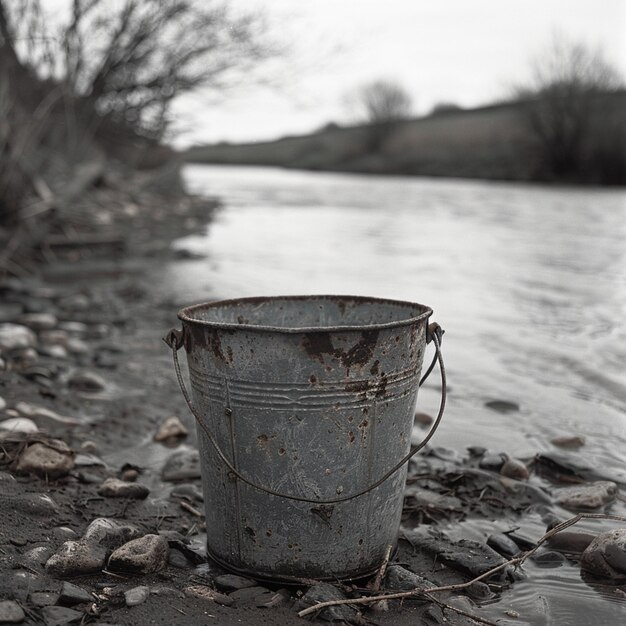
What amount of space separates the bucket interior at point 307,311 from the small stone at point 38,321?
9.49 feet

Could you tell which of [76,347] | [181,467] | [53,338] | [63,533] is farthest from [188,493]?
[53,338]

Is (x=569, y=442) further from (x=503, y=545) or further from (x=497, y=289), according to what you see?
(x=497, y=289)

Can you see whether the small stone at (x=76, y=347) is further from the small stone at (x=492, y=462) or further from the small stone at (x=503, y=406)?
the small stone at (x=492, y=462)

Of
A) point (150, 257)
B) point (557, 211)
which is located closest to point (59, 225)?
point (150, 257)

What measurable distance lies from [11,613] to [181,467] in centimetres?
129

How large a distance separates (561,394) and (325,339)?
9.04 ft

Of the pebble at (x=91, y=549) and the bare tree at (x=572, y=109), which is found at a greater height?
the bare tree at (x=572, y=109)

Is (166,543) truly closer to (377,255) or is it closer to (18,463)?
(18,463)

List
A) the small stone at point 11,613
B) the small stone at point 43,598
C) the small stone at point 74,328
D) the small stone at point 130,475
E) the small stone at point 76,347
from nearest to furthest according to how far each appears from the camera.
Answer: the small stone at point 11,613 → the small stone at point 43,598 → the small stone at point 130,475 → the small stone at point 76,347 → the small stone at point 74,328

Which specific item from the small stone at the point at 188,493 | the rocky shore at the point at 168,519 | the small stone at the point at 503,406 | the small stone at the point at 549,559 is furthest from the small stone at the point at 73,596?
the small stone at the point at 503,406

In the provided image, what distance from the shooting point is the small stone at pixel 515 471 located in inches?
126

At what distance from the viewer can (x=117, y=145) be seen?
1628 cm

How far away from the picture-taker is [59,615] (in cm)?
196

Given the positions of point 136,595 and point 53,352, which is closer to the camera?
point 136,595
